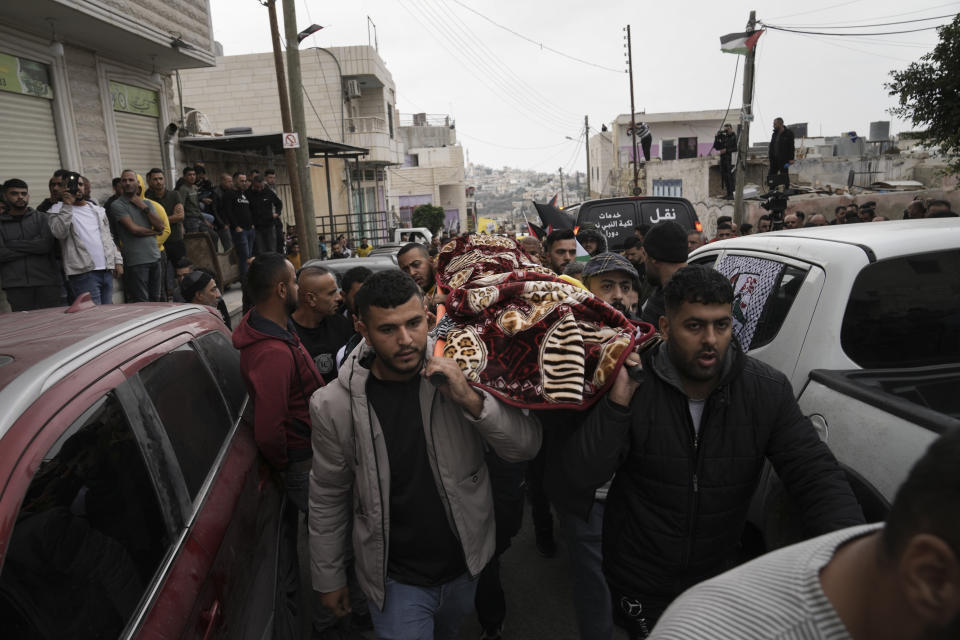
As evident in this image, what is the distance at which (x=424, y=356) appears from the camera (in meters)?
2.27

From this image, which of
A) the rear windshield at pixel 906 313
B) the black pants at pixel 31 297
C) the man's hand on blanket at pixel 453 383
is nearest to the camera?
the man's hand on blanket at pixel 453 383

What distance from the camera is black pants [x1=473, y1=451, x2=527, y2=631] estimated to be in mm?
2994

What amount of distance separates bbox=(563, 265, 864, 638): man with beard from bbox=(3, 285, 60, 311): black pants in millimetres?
6478

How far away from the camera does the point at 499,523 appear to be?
298 cm

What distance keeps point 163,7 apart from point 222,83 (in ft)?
68.7

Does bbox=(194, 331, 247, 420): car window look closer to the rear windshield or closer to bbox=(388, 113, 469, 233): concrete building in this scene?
the rear windshield

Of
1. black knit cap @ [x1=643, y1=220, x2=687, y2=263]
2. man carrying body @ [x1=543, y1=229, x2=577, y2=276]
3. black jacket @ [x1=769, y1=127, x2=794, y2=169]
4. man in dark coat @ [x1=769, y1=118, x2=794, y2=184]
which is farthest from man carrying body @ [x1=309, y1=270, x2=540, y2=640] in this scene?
black jacket @ [x1=769, y1=127, x2=794, y2=169]

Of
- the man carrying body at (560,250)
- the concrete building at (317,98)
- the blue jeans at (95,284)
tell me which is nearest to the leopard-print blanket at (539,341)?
the man carrying body at (560,250)

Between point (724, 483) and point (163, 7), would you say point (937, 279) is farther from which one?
point (163, 7)

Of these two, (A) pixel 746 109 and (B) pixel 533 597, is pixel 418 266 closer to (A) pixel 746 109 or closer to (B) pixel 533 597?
(B) pixel 533 597

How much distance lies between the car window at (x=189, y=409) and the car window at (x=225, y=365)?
11 centimetres

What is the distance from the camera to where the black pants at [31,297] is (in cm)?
632

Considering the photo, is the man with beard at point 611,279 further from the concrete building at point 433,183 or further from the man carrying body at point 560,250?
the concrete building at point 433,183

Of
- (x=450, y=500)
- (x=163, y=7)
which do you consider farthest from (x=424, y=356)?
(x=163, y=7)
